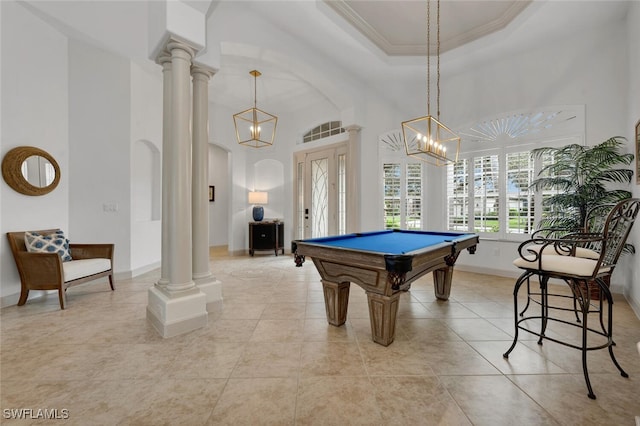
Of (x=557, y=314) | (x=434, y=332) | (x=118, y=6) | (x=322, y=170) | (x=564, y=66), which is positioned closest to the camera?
(x=434, y=332)

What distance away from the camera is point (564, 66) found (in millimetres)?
4227

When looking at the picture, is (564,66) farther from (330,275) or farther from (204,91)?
(204,91)

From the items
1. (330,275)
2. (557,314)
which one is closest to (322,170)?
(330,275)

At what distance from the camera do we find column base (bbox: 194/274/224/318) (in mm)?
3054

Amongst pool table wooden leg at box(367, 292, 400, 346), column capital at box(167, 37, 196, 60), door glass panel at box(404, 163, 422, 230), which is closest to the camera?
pool table wooden leg at box(367, 292, 400, 346)

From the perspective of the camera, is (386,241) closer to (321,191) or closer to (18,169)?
(321,191)

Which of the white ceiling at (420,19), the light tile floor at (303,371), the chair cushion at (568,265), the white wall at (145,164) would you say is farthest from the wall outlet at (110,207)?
the chair cushion at (568,265)

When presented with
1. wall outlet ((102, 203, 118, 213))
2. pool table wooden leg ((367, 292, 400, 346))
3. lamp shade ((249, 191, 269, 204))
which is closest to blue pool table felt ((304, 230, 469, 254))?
pool table wooden leg ((367, 292, 400, 346))

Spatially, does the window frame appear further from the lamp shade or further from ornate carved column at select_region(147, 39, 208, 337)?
ornate carved column at select_region(147, 39, 208, 337)

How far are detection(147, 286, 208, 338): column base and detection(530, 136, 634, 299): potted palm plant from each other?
420 cm

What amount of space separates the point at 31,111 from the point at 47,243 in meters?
1.69

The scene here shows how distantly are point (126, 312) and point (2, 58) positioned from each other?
3.24m

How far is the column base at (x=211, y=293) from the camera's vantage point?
10.0 feet

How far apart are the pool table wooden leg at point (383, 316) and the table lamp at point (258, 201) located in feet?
17.0
